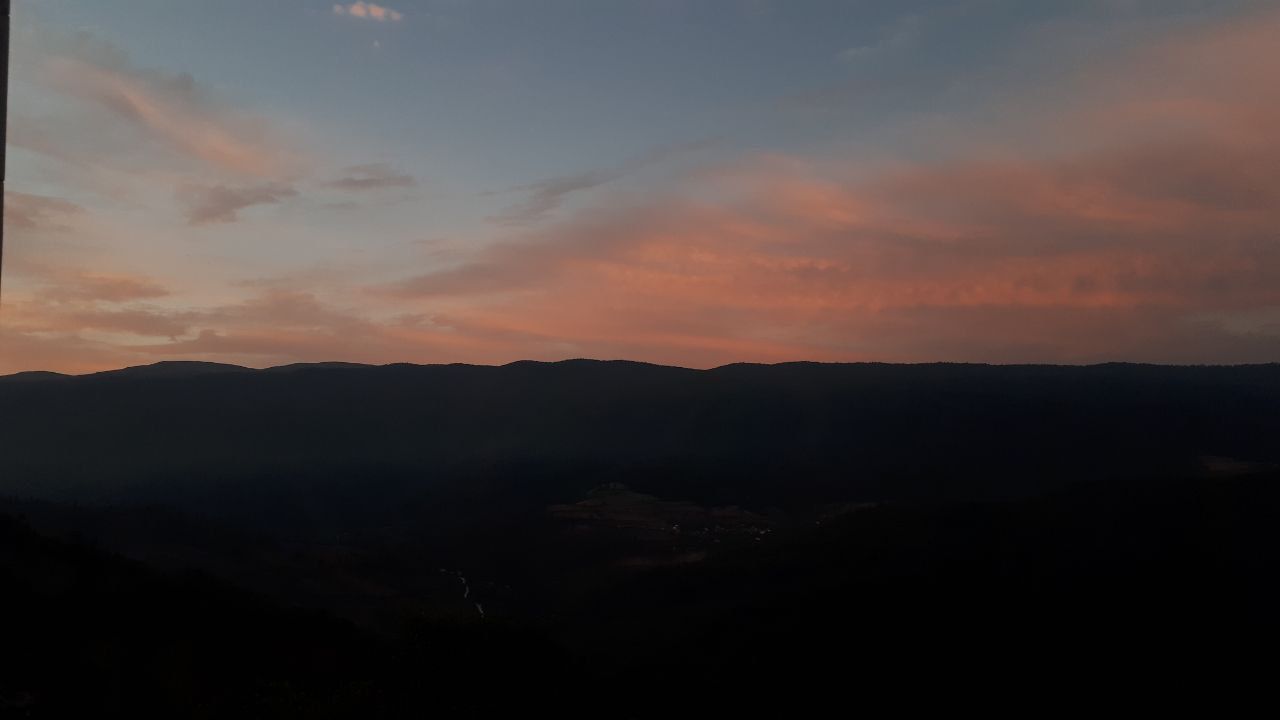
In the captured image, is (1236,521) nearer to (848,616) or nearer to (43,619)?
(848,616)

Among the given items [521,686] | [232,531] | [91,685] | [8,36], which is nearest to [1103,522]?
[521,686]

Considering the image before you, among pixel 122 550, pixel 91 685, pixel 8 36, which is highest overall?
pixel 8 36

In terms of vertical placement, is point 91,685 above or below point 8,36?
below

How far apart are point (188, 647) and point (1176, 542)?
91.2 metres

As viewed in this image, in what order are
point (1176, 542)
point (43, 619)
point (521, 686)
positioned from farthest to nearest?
point (1176, 542)
point (521, 686)
point (43, 619)

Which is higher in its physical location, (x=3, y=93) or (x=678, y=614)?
(x=3, y=93)

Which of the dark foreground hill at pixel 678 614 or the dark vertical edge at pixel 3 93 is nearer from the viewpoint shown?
the dark vertical edge at pixel 3 93

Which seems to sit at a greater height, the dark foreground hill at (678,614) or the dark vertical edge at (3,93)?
the dark vertical edge at (3,93)

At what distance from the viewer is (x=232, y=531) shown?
13900cm

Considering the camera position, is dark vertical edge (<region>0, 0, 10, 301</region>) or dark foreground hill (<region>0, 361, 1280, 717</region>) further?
dark foreground hill (<region>0, 361, 1280, 717</region>)

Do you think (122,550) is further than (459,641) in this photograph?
Yes

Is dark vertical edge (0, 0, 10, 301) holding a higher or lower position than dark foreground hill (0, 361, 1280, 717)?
higher

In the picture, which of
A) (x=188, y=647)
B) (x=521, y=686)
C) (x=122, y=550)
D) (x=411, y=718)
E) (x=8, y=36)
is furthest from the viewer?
(x=122, y=550)

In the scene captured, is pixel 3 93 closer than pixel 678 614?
Yes
